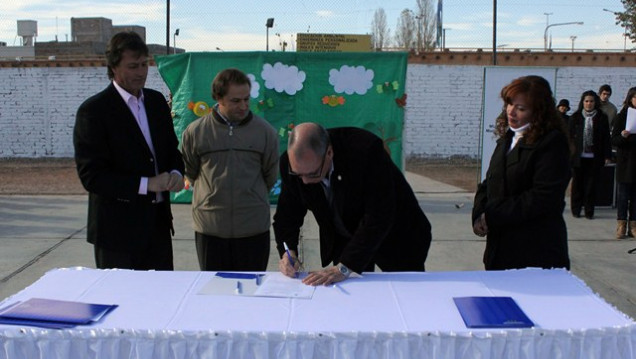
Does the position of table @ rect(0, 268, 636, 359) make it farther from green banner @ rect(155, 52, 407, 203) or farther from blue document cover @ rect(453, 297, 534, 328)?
green banner @ rect(155, 52, 407, 203)

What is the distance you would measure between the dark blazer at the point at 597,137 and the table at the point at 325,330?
5.22m

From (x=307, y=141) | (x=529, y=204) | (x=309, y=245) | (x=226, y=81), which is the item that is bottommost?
(x=309, y=245)

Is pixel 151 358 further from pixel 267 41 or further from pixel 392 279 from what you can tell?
pixel 267 41

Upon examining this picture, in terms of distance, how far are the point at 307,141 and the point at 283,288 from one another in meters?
0.56

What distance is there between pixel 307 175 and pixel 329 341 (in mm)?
659

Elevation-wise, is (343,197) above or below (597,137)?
below

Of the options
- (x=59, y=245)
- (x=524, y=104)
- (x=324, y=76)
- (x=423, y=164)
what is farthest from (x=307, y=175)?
(x=423, y=164)

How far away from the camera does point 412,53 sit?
17250mm

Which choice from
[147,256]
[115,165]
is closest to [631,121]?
[147,256]

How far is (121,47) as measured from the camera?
271 centimetres

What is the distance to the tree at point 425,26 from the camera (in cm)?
2586

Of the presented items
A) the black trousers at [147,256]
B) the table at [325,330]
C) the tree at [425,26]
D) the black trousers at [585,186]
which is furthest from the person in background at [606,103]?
the tree at [425,26]

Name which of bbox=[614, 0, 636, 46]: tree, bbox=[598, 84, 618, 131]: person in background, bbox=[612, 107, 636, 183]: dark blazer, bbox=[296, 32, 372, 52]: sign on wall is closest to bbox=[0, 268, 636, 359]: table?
bbox=[612, 107, 636, 183]: dark blazer

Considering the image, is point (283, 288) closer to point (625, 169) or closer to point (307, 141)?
point (307, 141)
